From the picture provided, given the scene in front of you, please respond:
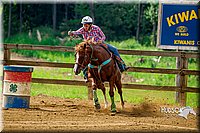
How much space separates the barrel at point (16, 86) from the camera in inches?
473

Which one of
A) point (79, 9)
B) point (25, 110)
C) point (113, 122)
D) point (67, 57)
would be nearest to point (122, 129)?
point (113, 122)

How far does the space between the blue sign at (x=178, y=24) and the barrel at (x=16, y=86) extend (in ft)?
19.3

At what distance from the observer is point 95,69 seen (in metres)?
12.5

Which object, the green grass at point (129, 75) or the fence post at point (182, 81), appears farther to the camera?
the green grass at point (129, 75)

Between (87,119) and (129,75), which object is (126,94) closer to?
(87,119)

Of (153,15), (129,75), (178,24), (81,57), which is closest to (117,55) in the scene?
(81,57)

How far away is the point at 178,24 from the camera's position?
16.8 m

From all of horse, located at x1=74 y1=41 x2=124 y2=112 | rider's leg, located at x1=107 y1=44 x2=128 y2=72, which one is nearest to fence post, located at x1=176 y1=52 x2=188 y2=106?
rider's leg, located at x1=107 y1=44 x2=128 y2=72

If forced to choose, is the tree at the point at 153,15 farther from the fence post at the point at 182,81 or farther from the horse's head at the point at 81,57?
the horse's head at the point at 81,57

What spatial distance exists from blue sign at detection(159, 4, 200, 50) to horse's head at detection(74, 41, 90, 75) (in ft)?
17.0

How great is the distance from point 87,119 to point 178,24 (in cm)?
688

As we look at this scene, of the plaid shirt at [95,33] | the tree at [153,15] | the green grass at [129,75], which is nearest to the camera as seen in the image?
the plaid shirt at [95,33]

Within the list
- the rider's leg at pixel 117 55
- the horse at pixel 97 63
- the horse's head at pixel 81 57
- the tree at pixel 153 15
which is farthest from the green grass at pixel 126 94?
the tree at pixel 153 15

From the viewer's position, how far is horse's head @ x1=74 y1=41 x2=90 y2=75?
11.9 metres
